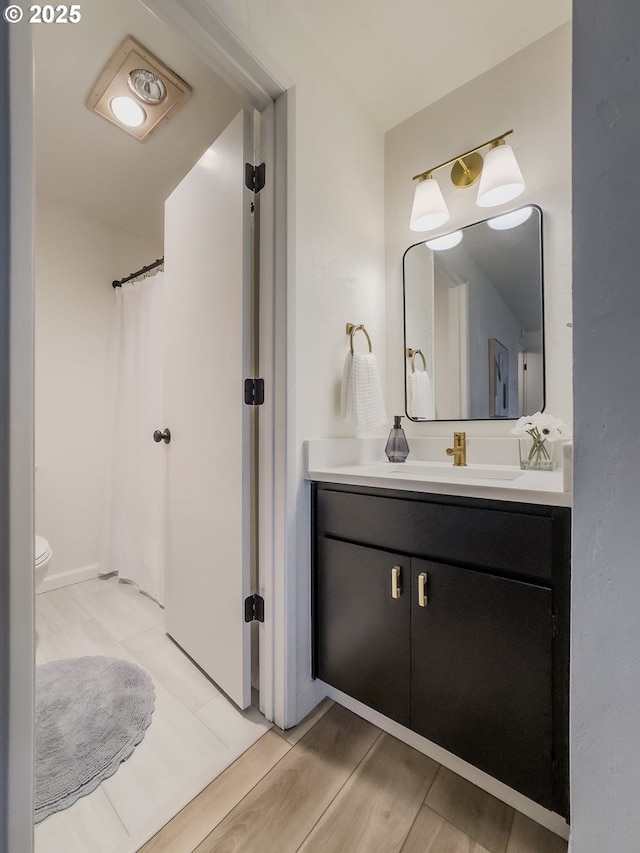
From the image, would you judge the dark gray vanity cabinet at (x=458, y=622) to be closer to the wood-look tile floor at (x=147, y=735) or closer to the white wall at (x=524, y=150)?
the wood-look tile floor at (x=147, y=735)

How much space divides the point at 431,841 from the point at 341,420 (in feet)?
3.84

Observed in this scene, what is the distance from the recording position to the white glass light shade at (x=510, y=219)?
1330 mm

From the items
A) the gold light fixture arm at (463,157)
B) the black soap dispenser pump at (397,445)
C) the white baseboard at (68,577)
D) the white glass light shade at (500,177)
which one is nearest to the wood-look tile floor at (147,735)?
the white baseboard at (68,577)

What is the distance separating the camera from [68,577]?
2.19 metres

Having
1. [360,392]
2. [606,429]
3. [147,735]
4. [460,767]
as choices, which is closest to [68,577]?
[147,735]

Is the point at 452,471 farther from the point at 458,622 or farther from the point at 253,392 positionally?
the point at 253,392

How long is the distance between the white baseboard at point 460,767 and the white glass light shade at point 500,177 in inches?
72.0

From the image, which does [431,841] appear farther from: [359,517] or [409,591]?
[359,517]

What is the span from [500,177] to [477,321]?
51cm

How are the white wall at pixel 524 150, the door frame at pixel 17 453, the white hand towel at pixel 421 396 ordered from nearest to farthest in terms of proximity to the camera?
the door frame at pixel 17 453 < the white wall at pixel 524 150 < the white hand towel at pixel 421 396

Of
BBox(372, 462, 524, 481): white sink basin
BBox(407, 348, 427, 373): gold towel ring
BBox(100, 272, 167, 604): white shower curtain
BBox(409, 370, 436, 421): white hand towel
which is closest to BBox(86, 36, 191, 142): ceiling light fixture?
BBox(100, 272, 167, 604): white shower curtain

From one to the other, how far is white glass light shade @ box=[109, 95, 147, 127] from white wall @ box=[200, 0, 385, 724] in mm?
784

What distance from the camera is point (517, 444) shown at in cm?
134

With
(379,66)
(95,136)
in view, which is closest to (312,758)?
(379,66)
